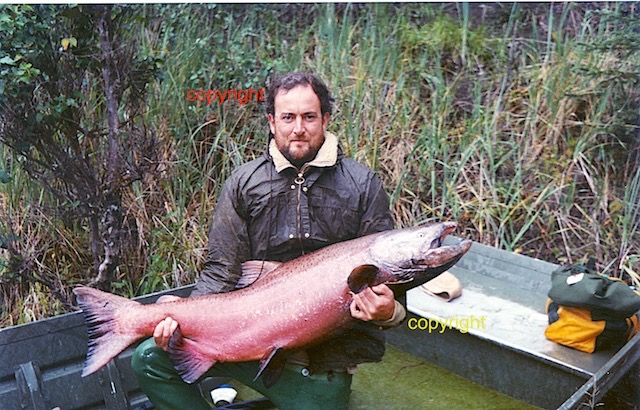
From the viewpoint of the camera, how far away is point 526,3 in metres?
2.28

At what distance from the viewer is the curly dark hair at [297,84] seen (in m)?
2.10

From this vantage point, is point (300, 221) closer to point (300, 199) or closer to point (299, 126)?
point (300, 199)

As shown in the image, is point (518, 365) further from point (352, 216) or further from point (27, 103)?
point (27, 103)

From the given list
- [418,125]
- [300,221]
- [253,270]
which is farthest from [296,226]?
[418,125]

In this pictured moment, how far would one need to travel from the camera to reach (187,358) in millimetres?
2041

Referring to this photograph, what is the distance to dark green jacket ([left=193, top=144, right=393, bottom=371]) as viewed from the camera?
80.0 inches

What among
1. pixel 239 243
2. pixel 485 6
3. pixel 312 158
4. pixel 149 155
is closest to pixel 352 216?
pixel 312 158

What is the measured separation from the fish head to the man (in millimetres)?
82

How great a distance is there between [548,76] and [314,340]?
1.11m

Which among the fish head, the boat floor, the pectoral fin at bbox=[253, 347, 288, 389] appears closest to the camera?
the fish head

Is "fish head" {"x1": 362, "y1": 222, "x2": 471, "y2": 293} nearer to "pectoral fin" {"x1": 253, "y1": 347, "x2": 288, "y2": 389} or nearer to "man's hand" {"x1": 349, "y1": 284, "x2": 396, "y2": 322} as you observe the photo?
"man's hand" {"x1": 349, "y1": 284, "x2": 396, "y2": 322}

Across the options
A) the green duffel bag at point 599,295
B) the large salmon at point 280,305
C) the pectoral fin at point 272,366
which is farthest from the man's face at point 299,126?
the green duffel bag at point 599,295

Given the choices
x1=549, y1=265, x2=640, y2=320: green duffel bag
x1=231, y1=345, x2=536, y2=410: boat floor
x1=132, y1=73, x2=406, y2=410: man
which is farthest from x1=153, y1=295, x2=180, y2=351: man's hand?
x1=549, y1=265, x2=640, y2=320: green duffel bag

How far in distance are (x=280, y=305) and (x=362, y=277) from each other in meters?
0.23
